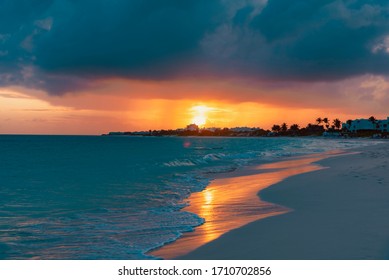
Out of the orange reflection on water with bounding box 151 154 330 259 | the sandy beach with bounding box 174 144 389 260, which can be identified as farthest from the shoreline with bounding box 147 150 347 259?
the sandy beach with bounding box 174 144 389 260

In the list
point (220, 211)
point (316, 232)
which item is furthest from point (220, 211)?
point (316, 232)

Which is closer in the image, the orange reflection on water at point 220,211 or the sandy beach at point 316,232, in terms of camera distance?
the sandy beach at point 316,232

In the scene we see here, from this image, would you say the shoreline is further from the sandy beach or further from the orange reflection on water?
the sandy beach

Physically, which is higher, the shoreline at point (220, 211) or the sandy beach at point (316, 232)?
the sandy beach at point (316, 232)

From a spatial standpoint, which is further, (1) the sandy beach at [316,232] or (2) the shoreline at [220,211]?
(2) the shoreline at [220,211]

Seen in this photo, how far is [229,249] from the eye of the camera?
803 centimetres

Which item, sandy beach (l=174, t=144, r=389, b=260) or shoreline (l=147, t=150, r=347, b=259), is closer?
sandy beach (l=174, t=144, r=389, b=260)

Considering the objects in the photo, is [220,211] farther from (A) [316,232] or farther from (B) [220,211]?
(A) [316,232]

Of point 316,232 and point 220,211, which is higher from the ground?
point 316,232

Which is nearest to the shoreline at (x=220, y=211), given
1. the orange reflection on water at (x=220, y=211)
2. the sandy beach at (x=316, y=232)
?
the orange reflection on water at (x=220, y=211)

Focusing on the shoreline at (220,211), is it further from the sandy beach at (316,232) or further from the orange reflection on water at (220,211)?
the sandy beach at (316,232)

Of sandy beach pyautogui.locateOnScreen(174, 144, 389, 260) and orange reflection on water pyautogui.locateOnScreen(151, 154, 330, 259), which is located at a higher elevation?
sandy beach pyautogui.locateOnScreen(174, 144, 389, 260)

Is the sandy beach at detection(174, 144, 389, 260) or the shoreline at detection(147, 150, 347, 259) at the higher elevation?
the sandy beach at detection(174, 144, 389, 260)

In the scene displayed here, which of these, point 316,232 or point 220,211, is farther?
point 220,211
